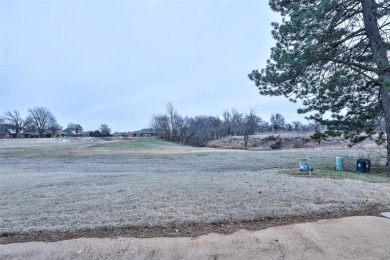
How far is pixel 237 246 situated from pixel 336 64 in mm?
9234

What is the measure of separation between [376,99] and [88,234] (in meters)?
11.4

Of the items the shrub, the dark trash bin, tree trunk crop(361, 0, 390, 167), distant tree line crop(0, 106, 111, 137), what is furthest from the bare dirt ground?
distant tree line crop(0, 106, 111, 137)

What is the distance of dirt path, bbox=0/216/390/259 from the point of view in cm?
299

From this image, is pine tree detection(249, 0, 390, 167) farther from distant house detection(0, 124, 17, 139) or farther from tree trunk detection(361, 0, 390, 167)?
distant house detection(0, 124, 17, 139)

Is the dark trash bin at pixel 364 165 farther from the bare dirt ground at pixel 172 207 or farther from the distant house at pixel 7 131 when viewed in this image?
the distant house at pixel 7 131

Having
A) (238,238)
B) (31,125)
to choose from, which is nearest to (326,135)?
(238,238)

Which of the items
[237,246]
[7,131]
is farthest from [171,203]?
[7,131]

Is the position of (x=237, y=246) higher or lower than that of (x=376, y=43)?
lower

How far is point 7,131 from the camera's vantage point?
253ft

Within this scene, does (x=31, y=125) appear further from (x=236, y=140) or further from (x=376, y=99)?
(x=376, y=99)

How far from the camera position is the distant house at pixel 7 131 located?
75500 millimetres

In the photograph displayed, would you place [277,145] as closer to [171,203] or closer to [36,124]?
[171,203]

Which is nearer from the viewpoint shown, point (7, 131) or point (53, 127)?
point (7, 131)

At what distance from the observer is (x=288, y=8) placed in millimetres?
9555
